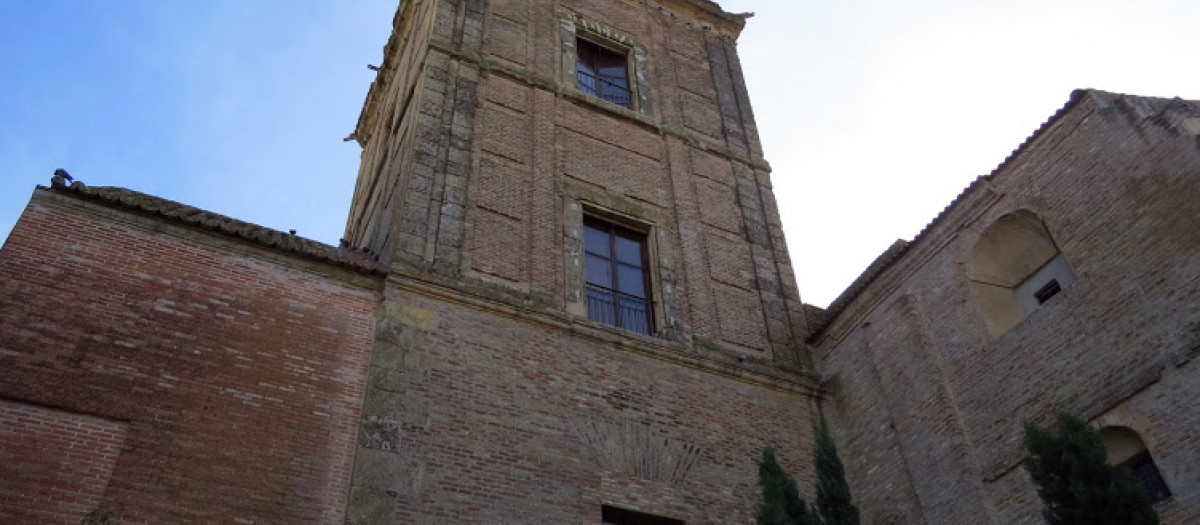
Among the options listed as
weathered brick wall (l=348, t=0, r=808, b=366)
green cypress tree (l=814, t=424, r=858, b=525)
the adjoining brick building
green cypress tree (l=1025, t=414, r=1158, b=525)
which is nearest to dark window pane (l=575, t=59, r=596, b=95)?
weathered brick wall (l=348, t=0, r=808, b=366)

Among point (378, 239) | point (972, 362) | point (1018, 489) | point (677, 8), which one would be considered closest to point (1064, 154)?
point (972, 362)

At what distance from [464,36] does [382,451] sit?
21.0 feet

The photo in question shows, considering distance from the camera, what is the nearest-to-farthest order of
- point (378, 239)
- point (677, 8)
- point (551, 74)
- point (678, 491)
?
point (678, 491), point (378, 239), point (551, 74), point (677, 8)

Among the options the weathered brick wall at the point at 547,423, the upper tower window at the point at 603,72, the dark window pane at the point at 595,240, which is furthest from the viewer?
the upper tower window at the point at 603,72

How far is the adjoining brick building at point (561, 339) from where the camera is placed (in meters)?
6.49

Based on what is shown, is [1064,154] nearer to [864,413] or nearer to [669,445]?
[864,413]

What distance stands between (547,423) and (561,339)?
1.07 m

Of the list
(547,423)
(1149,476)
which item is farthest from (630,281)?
(1149,476)

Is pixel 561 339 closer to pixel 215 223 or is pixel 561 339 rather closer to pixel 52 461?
pixel 215 223

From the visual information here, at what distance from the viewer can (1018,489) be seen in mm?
7379

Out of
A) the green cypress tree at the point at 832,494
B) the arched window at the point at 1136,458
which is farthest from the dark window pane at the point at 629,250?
the arched window at the point at 1136,458

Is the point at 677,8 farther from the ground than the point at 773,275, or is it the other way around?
the point at 677,8

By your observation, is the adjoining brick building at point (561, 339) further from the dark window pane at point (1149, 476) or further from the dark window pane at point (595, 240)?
the dark window pane at point (1149, 476)

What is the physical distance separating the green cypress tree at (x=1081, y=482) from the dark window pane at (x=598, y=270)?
5.32 metres
